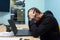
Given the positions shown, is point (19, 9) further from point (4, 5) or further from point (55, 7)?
point (55, 7)

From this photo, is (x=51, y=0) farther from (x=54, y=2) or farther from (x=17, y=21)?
(x=17, y=21)

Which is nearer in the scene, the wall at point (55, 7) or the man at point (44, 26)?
the man at point (44, 26)

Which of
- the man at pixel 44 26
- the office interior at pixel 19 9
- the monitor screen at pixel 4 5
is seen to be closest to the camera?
the man at pixel 44 26

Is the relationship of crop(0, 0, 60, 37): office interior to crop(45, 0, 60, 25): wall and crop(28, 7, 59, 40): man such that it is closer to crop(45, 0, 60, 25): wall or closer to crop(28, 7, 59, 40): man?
crop(45, 0, 60, 25): wall

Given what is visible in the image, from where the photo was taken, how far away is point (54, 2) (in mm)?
3857

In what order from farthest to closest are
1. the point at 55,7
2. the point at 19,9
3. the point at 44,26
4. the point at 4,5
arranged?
the point at 19,9 < the point at 4,5 < the point at 55,7 < the point at 44,26

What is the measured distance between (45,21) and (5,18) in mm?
3175

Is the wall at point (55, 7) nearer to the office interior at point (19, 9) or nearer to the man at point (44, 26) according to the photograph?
the office interior at point (19, 9)

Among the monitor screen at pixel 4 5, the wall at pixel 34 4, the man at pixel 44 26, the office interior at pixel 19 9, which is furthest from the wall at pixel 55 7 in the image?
the man at pixel 44 26

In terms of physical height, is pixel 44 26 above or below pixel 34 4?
below

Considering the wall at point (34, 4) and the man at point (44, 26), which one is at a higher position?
the wall at point (34, 4)

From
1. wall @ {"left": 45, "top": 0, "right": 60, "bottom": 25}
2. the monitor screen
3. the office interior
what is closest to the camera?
wall @ {"left": 45, "top": 0, "right": 60, "bottom": 25}

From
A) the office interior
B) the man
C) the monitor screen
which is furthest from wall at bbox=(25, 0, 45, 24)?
the man

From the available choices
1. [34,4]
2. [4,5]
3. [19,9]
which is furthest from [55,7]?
[4,5]
